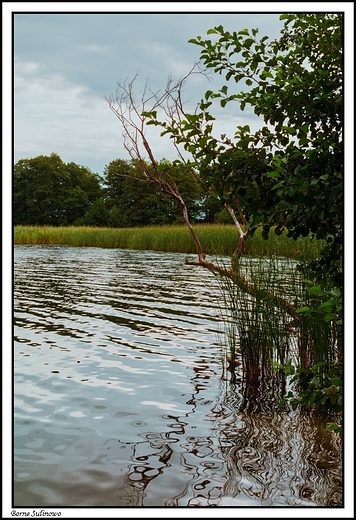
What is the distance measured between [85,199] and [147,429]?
140 feet

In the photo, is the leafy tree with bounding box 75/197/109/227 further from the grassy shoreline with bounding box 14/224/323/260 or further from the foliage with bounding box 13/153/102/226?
the grassy shoreline with bounding box 14/224/323/260

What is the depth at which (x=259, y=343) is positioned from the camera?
4.46 meters

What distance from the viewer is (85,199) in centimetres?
4541

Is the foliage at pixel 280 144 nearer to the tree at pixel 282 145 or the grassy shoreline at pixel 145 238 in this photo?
the tree at pixel 282 145

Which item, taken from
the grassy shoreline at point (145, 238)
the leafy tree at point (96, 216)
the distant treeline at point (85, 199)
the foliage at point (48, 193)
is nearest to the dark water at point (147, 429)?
the grassy shoreline at point (145, 238)

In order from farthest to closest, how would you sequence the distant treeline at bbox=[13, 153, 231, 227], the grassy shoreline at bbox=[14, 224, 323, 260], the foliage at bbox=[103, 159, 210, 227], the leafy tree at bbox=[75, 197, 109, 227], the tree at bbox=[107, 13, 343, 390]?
the leafy tree at bbox=[75, 197, 109, 227] < the distant treeline at bbox=[13, 153, 231, 227] < the foliage at bbox=[103, 159, 210, 227] < the grassy shoreline at bbox=[14, 224, 323, 260] < the tree at bbox=[107, 13, 343, 390]

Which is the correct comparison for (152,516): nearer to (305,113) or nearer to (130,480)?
(130,480)

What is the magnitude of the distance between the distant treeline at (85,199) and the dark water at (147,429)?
33.3 meters

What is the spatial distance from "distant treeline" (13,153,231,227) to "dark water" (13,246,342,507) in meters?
33.3

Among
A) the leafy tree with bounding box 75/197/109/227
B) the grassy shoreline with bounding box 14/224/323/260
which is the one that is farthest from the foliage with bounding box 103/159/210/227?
the grassy shoreline with bounding box 14/224/323/260

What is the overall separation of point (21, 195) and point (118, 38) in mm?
43237

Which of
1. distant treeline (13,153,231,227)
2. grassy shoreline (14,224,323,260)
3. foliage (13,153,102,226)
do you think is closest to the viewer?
grassy shoreline (14,224,323,260)

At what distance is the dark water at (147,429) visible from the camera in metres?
2.85

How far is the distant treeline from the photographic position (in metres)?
40.7
